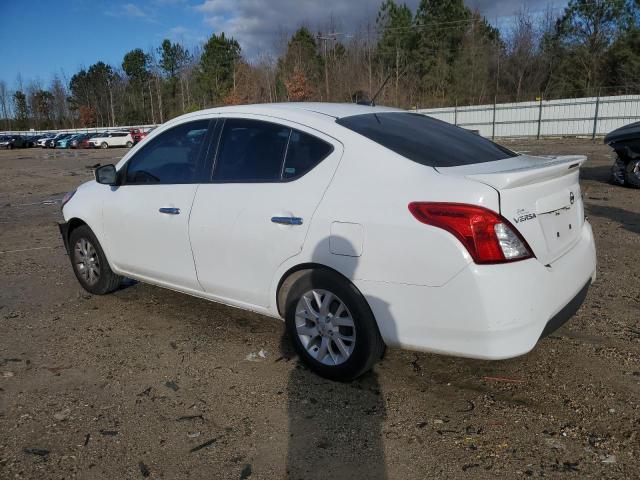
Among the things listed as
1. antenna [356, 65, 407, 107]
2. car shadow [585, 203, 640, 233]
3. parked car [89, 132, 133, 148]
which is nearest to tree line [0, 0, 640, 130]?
antenna [356, 65, 407, 107]

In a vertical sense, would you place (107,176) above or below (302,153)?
below

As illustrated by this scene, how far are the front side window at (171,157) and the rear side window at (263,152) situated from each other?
27 cm

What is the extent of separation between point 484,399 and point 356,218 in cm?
133

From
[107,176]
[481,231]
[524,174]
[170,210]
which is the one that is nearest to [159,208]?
[170,210]

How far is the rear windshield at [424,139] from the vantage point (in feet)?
10.5

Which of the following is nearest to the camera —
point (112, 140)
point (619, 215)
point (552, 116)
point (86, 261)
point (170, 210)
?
point (170, 210)

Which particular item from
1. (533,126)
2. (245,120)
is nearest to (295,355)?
(245,120)

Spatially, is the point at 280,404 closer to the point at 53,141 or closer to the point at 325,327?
the point at 325,327

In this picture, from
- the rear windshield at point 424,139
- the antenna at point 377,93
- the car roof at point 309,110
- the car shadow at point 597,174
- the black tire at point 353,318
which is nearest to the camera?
the black tire at point 353,318

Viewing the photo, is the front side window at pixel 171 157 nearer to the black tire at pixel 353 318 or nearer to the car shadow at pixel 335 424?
the black tire at pixel 353 318

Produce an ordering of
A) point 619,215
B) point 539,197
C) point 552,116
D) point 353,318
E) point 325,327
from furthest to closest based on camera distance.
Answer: point 552,116
point 619,215
point 325,327
point 353,318
point 539,197

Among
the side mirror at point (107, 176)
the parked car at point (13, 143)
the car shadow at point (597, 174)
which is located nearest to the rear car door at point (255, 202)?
the side mirror at point (107, 176)

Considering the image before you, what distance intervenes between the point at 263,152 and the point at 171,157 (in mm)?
1030

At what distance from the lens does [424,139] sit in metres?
3.48
